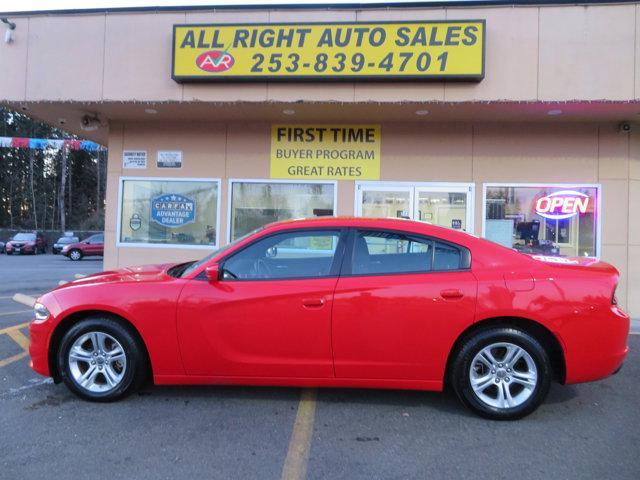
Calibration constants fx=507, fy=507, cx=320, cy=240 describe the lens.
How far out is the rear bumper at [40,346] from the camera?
13.8ft

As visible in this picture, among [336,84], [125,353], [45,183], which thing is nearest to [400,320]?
[125,353]

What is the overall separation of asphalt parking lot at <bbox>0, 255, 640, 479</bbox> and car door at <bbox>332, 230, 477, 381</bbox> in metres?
0.42

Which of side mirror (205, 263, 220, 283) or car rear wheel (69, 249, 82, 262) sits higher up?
side mirror (205, 263, 220, 283)

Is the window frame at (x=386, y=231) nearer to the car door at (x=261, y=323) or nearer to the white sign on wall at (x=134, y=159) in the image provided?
the car door at (x=261, y=323)

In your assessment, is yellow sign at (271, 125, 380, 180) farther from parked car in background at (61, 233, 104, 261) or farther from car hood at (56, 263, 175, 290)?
parked car in background at (61, 233, 104, 261)

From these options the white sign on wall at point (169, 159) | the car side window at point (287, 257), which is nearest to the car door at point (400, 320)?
the car side window at point (287, 257)

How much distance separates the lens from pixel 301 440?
357 centimetres

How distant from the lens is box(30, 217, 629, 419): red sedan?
3877 mm

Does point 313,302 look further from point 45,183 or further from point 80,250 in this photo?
point 45,183

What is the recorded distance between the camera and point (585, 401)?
4.43 m

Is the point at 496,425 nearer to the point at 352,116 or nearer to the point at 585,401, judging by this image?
the point at 585,401

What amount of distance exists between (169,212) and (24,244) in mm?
26266

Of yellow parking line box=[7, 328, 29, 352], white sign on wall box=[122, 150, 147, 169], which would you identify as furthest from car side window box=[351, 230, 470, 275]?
white sign on wall box=[122, 150, 147, 169]

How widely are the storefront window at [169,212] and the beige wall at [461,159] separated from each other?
7.2 inches
